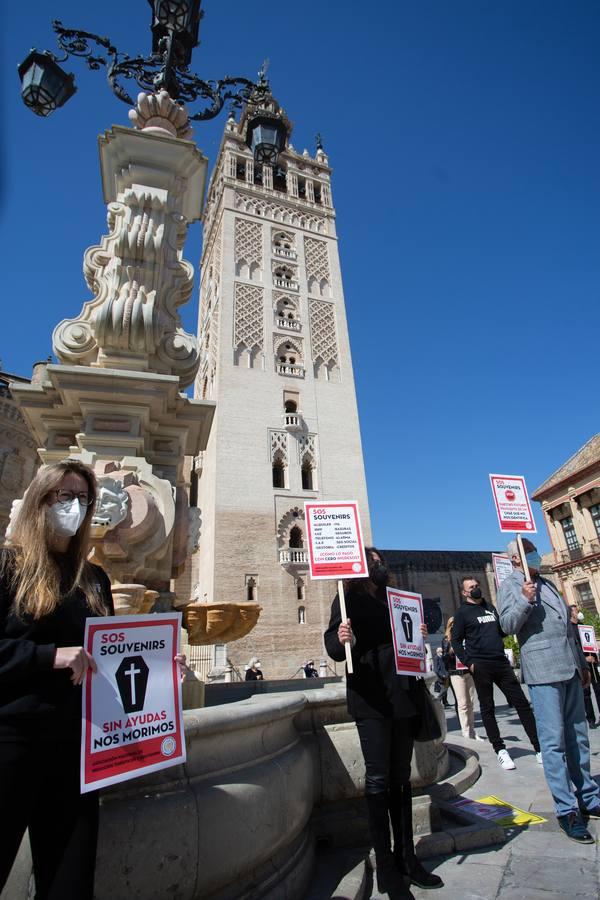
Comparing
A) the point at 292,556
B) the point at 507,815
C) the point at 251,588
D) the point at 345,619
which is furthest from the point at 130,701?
the point at 292,556

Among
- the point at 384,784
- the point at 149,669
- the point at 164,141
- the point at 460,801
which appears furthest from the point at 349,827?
the point at 164,141

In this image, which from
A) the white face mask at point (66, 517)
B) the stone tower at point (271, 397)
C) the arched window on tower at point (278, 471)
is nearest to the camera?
the white face mask at point (66, 517)

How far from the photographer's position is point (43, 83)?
5.01m

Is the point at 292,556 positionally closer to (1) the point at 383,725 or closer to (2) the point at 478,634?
(2) the point at 478,634

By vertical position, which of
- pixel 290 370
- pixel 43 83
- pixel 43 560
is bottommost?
pixel 43 560

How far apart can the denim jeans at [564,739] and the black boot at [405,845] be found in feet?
3.10

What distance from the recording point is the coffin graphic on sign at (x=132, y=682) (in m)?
1.55

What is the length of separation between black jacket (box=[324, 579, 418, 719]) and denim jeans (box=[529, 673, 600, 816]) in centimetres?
99

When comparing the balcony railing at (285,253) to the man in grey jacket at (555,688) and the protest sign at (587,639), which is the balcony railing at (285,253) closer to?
the protest sign at (587,639)

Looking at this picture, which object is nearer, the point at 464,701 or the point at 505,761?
the point at 505,761

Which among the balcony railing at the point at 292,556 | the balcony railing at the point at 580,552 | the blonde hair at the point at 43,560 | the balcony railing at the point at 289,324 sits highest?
the balcony railing at the point at 289,324

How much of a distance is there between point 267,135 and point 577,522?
29232 mm

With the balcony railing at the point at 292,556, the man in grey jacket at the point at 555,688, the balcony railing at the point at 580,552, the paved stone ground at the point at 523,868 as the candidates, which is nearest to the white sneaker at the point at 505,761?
the paved stone ground at the point at 523,868

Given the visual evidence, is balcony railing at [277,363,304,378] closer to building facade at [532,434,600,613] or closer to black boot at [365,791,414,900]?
building facade at [532,434,600,613]
